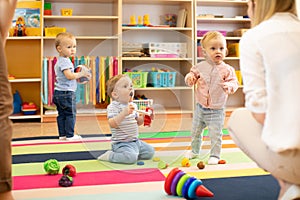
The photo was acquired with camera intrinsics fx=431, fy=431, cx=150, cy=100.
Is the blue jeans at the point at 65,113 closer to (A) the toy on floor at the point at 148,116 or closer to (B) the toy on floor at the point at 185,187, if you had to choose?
(A) the toy on floor at the point at 148,116

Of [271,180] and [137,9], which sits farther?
[137,9]

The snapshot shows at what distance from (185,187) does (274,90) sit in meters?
0.56

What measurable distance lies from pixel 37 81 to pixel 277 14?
298 centimetres

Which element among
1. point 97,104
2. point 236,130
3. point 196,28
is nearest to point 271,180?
point 236,130

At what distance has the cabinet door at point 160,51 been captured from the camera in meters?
2.26

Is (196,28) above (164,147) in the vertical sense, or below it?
above

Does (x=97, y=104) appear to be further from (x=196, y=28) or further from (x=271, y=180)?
(x=196, y=28)

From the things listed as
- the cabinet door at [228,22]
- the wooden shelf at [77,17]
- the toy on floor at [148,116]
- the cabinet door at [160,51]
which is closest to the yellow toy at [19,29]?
the wooden shelf at [77,17]

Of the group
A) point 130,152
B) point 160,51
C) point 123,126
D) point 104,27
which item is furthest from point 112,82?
point 104,27

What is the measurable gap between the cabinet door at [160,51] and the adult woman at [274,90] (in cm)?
100

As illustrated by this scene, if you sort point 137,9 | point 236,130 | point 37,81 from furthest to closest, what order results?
point 137,9, point 37,81, point 236,130

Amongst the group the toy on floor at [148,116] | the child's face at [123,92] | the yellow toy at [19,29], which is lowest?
the toy on floor at [148,116]

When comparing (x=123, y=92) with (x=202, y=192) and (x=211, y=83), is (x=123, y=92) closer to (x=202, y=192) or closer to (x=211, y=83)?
(x=211, y=83)

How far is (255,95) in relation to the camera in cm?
113
